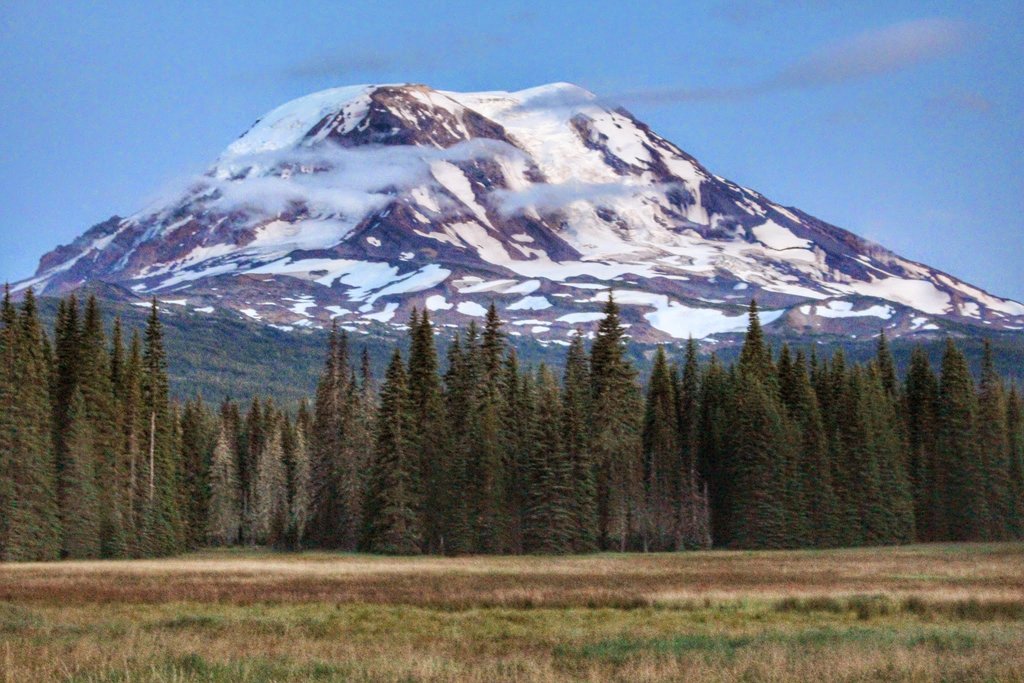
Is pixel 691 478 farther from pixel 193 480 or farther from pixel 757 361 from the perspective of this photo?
pixel 193 480

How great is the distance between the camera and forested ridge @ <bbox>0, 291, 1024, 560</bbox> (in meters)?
75.9

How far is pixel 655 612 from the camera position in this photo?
116 ft

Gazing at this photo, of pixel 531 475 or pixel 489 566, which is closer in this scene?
pixel 489 566

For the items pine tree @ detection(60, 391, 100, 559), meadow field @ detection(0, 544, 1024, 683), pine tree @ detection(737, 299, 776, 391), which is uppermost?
pine tree @ detection(737, 299, 776, 391)

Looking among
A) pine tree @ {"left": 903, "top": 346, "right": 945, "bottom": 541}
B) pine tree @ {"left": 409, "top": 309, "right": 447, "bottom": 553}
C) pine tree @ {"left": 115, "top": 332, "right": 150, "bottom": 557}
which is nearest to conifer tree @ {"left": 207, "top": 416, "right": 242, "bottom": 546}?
pine tree @ {"left": 115, "top": 332, "right": 150, "bottom": 557}

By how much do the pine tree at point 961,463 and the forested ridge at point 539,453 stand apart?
0.45 ft

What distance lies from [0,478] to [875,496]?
5379 centimetres

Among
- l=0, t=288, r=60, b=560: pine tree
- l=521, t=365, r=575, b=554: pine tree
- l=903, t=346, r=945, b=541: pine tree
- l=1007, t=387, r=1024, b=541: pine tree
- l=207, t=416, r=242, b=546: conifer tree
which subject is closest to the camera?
l=0, t=288, r=60, b=560: pine tree

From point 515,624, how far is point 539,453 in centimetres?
4974

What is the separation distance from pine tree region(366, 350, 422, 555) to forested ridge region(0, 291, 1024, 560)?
0.13 metres

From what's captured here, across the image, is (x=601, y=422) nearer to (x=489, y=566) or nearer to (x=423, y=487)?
(x=423, y=487)

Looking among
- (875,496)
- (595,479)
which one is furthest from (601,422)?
(875,496)

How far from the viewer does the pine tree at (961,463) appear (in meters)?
94.4

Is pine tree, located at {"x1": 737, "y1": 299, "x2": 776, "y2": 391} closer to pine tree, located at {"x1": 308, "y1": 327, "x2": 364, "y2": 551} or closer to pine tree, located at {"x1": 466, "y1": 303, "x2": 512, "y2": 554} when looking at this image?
pine tree, located at {"x1": 466, "y1": 303, "x2": 512, "y2": 554}
